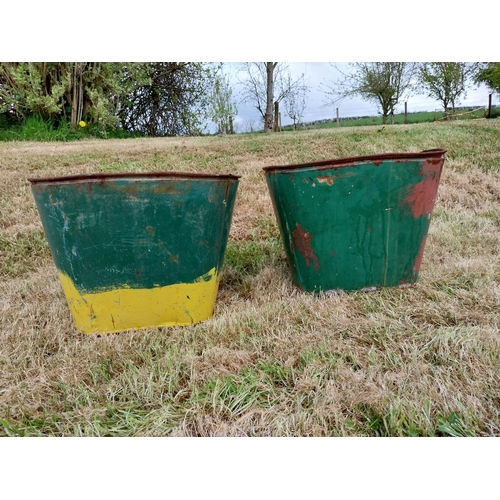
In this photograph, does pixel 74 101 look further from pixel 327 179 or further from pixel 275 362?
pixel 275 362

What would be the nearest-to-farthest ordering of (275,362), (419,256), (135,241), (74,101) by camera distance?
1. (275,362)
2. (135,241)
3. (419,256)
4. (74,101)

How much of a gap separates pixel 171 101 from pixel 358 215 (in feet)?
33.4

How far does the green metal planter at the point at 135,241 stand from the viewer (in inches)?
61.3

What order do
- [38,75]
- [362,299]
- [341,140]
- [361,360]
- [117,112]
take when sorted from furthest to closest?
[117,112] → [38,75] → [341,140] → [362,299] → [361,360]

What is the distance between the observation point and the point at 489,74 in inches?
355

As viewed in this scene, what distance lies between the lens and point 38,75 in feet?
22.9

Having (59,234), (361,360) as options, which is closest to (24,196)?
(59,234)

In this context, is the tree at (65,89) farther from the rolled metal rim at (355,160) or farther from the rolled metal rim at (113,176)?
the rolled metal rim at (355,160)

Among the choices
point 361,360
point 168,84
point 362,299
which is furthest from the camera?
point 168,84

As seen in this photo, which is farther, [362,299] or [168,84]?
[168,84]

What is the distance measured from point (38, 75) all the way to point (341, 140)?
573cm

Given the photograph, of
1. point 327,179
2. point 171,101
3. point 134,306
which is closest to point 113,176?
point 134,306
